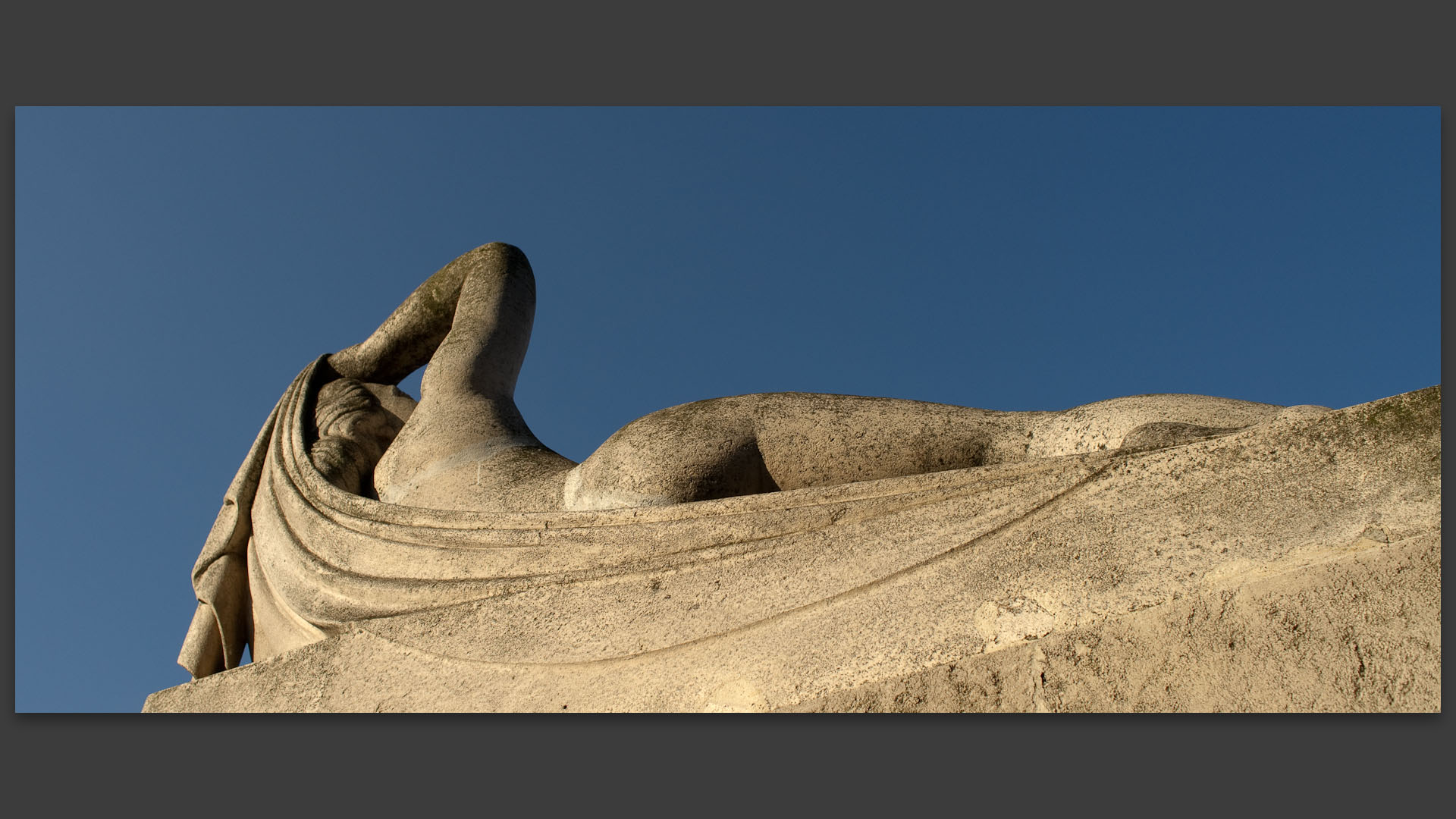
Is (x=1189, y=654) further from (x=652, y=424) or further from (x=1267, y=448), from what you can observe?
(x=652, y=424)

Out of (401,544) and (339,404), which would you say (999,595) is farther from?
(339,404)

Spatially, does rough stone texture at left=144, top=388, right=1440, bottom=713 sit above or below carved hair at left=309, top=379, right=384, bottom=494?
below

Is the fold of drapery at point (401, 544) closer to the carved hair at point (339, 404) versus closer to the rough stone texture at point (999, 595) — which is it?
the rough stone texture at point (999, 595)

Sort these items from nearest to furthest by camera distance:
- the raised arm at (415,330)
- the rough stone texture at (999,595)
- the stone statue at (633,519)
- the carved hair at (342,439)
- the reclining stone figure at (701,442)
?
the rough stone texture at (999,595) → the stone statue at (633,519) → the reclining stone figure at (701,442) → the carved hair at (342,439) → the raised arm at (415,330)

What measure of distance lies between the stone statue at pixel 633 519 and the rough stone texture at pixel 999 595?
0.01 m

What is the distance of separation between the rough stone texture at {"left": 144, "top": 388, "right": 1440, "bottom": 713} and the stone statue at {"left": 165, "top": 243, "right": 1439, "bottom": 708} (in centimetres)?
1

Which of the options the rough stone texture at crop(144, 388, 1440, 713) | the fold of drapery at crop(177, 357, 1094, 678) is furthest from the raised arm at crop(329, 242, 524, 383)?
the rough stone texture at crop(144, 388, 1440, 713)

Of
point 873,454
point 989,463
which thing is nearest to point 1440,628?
point 989,463

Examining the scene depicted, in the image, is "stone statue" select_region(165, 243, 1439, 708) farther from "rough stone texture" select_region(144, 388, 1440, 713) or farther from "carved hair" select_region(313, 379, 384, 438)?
"carved hair" select_region(313, 379, 384, 438)

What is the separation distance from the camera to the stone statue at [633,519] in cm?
319

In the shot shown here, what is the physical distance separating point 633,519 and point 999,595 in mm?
1129

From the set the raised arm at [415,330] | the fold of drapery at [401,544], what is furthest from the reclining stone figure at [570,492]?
the raised arm at [415,330]

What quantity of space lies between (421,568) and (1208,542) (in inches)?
93.1

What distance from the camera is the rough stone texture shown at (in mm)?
2674
